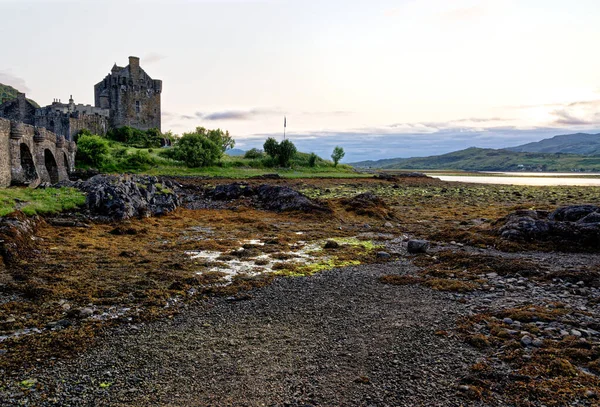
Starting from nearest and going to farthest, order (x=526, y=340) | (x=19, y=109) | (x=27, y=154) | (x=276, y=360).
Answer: (x=276, y=360) < (x=526, y=340) < (x=27, y=154) < (x=19, y=109)

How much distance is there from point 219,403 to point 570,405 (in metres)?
5.93

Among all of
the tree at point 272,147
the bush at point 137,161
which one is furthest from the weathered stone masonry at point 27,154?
the tree at point 272,147

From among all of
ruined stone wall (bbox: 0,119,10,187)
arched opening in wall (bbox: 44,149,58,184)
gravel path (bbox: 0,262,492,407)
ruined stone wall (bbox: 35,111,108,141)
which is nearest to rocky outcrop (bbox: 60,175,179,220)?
ruined stone wall (bbox: 0,119,10,187)

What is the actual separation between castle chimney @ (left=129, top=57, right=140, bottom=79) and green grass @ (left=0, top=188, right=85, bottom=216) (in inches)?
3322

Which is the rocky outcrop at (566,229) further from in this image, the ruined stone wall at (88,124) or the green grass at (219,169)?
the ruined stone wall at (88,124)

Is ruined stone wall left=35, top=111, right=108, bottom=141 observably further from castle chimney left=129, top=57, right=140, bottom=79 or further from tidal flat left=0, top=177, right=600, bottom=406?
tidal flat left=0, top=177, right=600, bottom=406

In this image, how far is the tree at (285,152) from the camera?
95.4 meters

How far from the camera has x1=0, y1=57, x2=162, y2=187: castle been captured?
34319mm

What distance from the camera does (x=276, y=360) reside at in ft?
27.2

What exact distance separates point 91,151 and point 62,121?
53.7 ft

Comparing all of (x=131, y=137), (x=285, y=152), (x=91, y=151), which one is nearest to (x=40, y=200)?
(x=91, y=151)

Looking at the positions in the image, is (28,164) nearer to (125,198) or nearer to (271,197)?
(125,198)

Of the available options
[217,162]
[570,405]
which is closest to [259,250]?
[570,405]

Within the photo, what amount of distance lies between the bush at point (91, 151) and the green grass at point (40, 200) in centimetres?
4141
